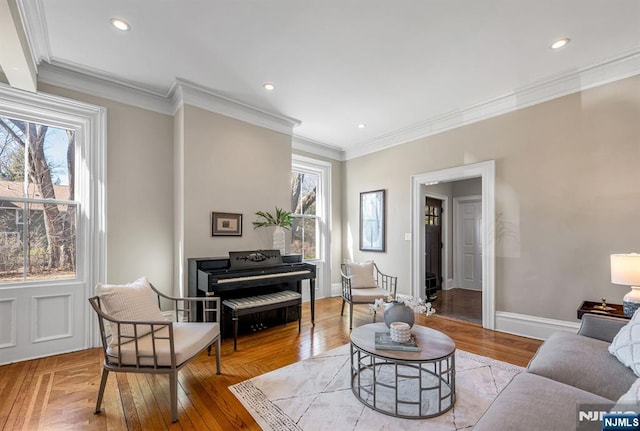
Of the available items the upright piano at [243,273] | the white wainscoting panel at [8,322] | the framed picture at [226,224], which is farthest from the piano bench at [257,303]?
the white wainscoting panel at [8,322]

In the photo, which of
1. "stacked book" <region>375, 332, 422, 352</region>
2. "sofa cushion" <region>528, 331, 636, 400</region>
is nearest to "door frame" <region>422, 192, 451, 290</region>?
"sofa cushion" <region>528, 331, 636, 400</region>

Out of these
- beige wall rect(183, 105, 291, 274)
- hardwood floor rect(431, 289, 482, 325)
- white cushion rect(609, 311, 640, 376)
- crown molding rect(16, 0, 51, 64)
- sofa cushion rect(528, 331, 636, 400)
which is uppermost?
crown molding rect(16, 0, 51, 64)

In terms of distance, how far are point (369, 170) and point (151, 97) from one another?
3477 mm

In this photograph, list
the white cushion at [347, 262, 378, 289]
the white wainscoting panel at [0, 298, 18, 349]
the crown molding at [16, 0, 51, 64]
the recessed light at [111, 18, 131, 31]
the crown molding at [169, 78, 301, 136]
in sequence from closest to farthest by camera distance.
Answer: the crown molding at [16, 0, 51, 64] → the recessed light at [111, 18, 131, 31] → the white wainscoting panel at [0, 298, 18, 349] → the crown molding at [169, 78, 301, 136] → the white cushion at [347, 262, 378, 289]

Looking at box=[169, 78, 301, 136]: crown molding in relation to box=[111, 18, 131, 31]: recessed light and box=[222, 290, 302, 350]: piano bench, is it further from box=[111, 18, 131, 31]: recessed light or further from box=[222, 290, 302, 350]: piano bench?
box=[222, 290, 302, 350]: piano bench

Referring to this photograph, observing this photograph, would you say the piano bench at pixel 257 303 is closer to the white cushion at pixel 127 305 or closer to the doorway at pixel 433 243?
the white cushion at pixel 127 305

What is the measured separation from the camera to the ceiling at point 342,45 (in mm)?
2160

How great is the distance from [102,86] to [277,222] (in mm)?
2470

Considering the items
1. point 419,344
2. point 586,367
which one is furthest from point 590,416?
point 419,344

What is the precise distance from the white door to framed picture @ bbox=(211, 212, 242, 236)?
4.81 metres

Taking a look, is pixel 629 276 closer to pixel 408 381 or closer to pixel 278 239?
pixel 408 381

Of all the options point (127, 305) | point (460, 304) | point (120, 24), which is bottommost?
point (460, 304)

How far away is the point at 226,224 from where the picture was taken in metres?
3.67

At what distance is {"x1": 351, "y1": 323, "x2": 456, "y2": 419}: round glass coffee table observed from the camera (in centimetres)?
192
